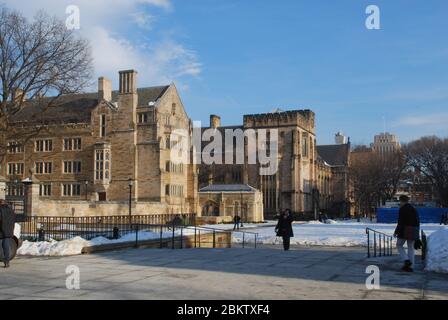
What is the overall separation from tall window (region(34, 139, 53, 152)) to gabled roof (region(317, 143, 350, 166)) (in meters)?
63.7

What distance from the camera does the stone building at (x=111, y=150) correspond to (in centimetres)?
5647

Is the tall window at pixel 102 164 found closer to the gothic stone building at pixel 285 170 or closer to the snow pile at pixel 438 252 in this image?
the gothic stone building at pixel 285 170

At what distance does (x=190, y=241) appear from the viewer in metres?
25.3

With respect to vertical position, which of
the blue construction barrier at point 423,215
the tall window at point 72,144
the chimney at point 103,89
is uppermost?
the chimney at point 103,89

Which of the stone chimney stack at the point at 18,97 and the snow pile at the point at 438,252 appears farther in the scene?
the stone chimney stack at the point at 18,97

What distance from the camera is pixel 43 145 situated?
60.8 meters

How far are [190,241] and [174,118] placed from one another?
3655 cm

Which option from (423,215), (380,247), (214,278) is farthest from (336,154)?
(214,278)

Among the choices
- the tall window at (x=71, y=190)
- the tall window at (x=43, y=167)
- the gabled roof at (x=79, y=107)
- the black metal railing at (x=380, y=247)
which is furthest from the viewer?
the tall window at (x=43, y=167)

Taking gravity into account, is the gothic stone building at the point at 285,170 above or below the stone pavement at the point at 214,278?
above

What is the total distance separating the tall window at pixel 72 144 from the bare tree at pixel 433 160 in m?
48.2

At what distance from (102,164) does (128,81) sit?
31.1ft

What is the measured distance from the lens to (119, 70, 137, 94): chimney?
186 ft

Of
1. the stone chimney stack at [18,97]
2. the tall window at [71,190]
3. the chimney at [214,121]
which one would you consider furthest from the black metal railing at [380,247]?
the chimney at [214,121]
